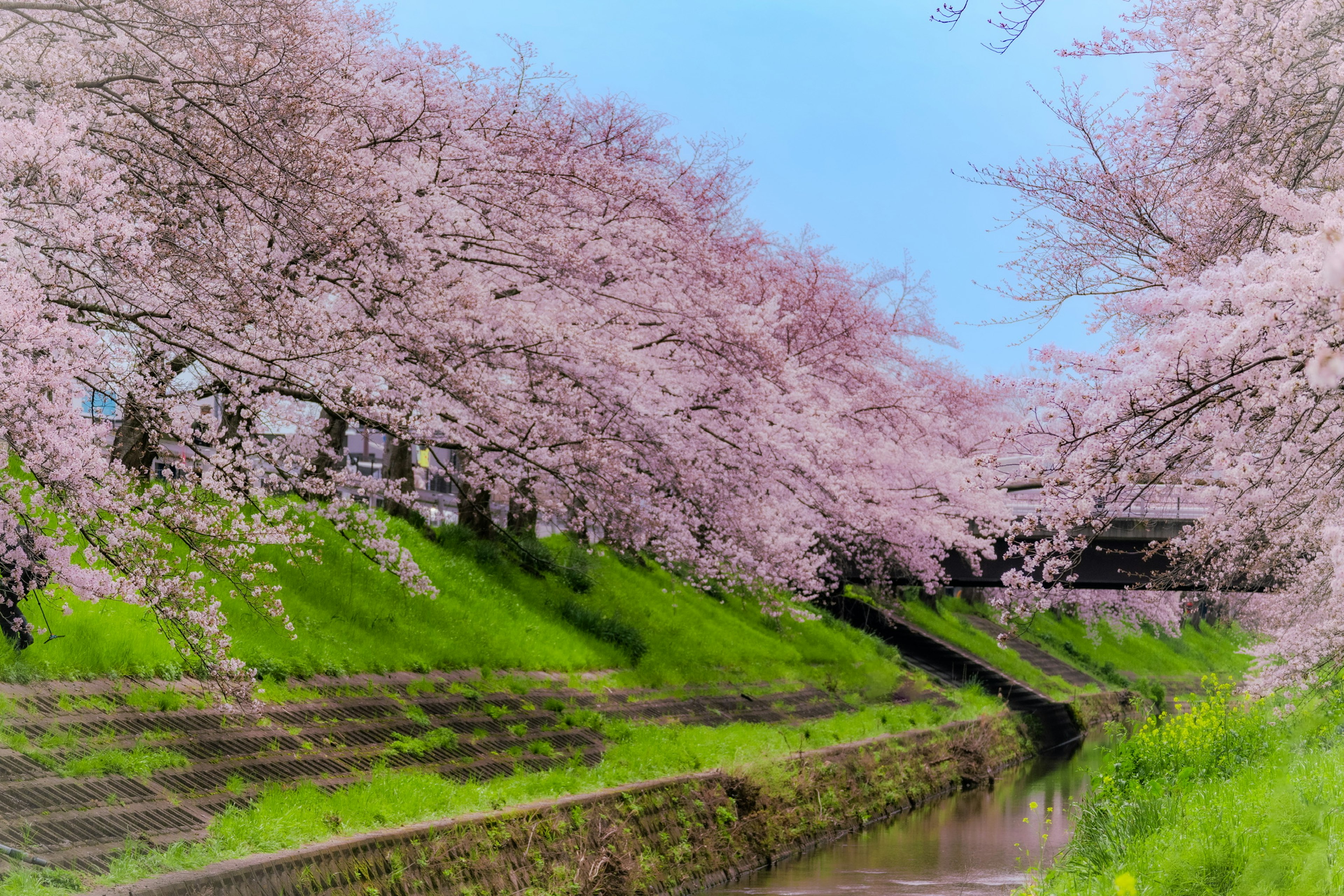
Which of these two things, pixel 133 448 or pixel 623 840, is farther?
pixel 133 448

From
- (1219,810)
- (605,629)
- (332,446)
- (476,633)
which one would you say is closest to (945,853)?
(605,629)

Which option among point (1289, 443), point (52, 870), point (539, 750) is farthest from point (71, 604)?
point (1289, 443)

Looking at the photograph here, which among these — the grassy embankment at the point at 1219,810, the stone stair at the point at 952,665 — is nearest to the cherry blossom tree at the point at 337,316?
the grassy embankment at the point at 1219,810

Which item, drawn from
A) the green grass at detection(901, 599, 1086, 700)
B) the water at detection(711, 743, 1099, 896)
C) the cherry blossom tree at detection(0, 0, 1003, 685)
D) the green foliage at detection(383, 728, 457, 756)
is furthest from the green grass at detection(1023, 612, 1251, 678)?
the green foliage at detection(383, 728, 457, 756)

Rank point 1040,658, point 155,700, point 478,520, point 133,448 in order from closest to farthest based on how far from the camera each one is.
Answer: point 155,700 < point 133,448 < point 478,520 < point 1040,658

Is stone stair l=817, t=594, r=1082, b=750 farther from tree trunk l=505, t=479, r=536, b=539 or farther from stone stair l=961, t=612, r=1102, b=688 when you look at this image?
tree trunk l=505, t=479, r=536, b=539

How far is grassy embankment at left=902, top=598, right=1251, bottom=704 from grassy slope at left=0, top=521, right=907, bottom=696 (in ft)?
25.6

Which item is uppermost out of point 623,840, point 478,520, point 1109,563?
point 1109,563

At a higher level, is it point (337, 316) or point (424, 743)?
point (337, 316)

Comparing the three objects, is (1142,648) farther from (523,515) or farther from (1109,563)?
(523,515)

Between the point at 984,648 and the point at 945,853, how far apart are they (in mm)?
21200

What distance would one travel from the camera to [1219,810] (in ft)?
30.5

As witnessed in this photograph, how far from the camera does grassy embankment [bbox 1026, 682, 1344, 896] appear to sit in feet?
25.0

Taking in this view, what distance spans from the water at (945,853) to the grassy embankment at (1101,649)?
12922 mm
